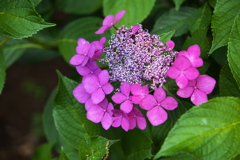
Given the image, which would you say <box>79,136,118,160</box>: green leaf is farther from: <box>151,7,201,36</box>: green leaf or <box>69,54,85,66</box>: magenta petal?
<box>151,7,201,36</box>: green leaf

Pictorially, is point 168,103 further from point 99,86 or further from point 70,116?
point 70,116

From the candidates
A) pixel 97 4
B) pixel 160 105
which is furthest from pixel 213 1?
pixel 97 4

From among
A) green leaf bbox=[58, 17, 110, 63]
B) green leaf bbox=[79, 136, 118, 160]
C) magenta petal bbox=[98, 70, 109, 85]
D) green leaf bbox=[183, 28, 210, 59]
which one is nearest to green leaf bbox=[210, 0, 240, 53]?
green leaf bbox=[183, 28, 210, 59]

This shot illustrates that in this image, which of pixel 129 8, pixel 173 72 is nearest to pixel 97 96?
pixel 173 72

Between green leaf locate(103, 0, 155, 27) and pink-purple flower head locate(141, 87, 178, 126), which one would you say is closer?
pink-purple flower head locate(141, 87, 178, 126)

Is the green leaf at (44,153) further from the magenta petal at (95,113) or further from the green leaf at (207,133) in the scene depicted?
the green leaf at (207,133)

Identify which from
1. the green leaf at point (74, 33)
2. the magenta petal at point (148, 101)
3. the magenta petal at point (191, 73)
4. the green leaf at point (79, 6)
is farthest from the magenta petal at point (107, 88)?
the green leaf at point (79, 6)
